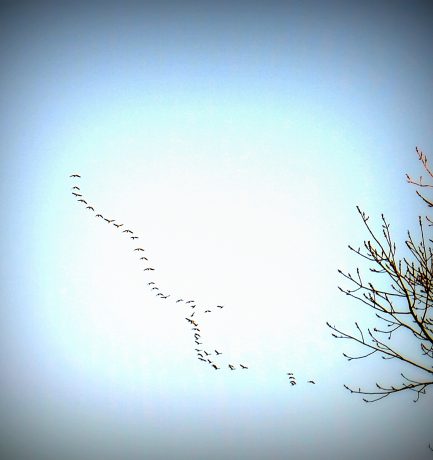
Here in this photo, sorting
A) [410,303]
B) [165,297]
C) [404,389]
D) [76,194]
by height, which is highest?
[76,194]

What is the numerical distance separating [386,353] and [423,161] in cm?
205

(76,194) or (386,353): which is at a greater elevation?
(76,194)

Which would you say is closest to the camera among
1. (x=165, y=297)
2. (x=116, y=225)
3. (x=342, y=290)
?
(x=342, y=290)

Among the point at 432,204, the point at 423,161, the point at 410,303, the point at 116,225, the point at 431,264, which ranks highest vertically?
the point at 116,225

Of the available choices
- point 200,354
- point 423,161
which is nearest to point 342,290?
point 423,161

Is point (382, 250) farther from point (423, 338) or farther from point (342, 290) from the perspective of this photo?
point (423, 338)

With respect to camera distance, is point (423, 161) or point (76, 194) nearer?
point (423, 161)

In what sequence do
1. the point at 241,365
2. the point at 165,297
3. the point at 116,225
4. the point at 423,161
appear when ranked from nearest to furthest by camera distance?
1. the point at 423,161
2. the point at 116,225
3. the point at 165,297
4. the point at 241,365

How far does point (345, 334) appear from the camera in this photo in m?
3.91

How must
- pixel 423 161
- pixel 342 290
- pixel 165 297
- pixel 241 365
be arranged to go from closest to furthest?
pixel 423 161
pixel 342 290
pixel 165 297
pixel 241 365

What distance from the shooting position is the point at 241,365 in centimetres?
1054

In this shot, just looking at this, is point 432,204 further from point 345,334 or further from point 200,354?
point 200,354

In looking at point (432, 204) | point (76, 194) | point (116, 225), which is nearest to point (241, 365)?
point (116, 225)

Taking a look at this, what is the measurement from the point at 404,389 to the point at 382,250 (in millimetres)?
1485
